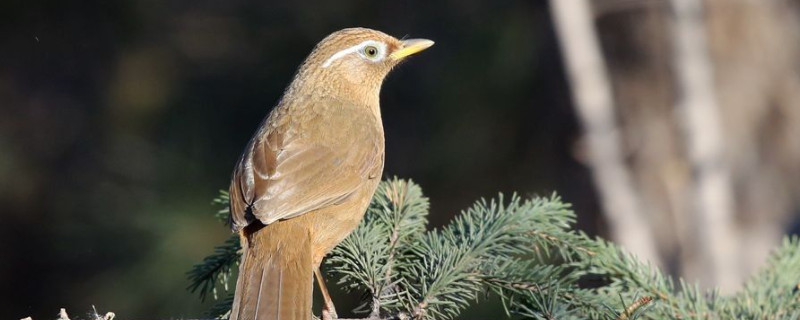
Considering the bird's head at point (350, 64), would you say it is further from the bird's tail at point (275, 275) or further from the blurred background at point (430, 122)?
the blurred background at point (430, 122)

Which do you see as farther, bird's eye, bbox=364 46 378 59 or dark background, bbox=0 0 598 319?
dark background, bbox=0 0 598 319

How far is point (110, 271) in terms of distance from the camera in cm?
857

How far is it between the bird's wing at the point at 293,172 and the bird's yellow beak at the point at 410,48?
54 cm

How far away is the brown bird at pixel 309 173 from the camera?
358cm

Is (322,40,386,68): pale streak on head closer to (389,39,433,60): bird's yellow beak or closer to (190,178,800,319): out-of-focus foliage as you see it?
(389,39,433,60): bird's yellow beak

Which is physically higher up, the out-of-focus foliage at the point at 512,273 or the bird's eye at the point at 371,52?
the bird's eye at the point at 371,52

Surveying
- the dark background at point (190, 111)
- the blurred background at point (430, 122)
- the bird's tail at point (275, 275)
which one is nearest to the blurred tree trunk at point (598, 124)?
Answer: the blurred background at point (430, 122)

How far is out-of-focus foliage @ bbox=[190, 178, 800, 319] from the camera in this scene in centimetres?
355

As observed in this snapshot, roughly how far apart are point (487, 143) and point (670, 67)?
1.77 metres

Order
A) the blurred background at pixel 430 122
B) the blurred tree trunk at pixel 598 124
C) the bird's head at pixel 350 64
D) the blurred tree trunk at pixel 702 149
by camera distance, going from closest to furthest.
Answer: the bird's head at pixel 350 64 < the blurred tree trunk at pixel 702 149 < the blurred tree trunk at pixel 598 124 < the blurred background at pixel 430 122

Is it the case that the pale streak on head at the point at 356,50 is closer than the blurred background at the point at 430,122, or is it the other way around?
the pale streak on head at the point at 356,50

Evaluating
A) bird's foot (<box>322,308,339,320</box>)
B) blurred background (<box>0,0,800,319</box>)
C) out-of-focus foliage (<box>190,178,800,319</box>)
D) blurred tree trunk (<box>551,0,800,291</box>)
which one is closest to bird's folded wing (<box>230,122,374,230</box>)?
out-of-focus foliage (<box>190,178,800,319</box>)

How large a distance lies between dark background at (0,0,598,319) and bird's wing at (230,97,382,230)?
13.7ft

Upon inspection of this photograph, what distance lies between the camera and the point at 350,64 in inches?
191
